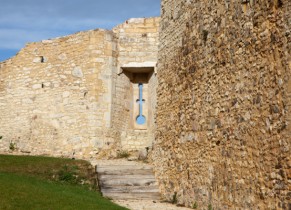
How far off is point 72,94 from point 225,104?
32.1ft

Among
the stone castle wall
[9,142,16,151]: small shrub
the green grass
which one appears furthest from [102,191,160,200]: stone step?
[9,142,16,151]: small shrub

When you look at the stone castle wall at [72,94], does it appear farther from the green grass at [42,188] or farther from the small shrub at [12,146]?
the green grass at [42,188]

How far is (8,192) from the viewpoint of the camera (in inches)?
349

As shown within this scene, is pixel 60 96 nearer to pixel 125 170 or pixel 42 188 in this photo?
pixel 125 170

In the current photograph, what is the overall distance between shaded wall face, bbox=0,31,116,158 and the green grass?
3423 millimetres

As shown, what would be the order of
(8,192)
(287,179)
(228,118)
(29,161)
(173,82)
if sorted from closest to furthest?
(287,179)
(228,118)
(8,192)
(173,82)
(29,161)

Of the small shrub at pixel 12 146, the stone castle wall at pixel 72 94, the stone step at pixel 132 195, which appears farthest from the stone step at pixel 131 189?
the small shrub at pixel 12 146

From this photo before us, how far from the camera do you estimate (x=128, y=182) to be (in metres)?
11.6

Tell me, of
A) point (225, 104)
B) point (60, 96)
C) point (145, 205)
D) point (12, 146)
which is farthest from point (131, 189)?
point (12, 146)

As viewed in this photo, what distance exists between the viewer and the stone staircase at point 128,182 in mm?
11031

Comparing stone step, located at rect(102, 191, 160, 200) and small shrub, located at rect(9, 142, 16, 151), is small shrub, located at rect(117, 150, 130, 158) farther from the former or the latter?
stone step, located at rect(102, 191, 160, 200)

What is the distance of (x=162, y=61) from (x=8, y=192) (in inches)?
195

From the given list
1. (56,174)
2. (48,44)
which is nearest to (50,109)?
(48,44)

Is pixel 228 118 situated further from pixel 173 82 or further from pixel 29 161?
pixel 29 161
